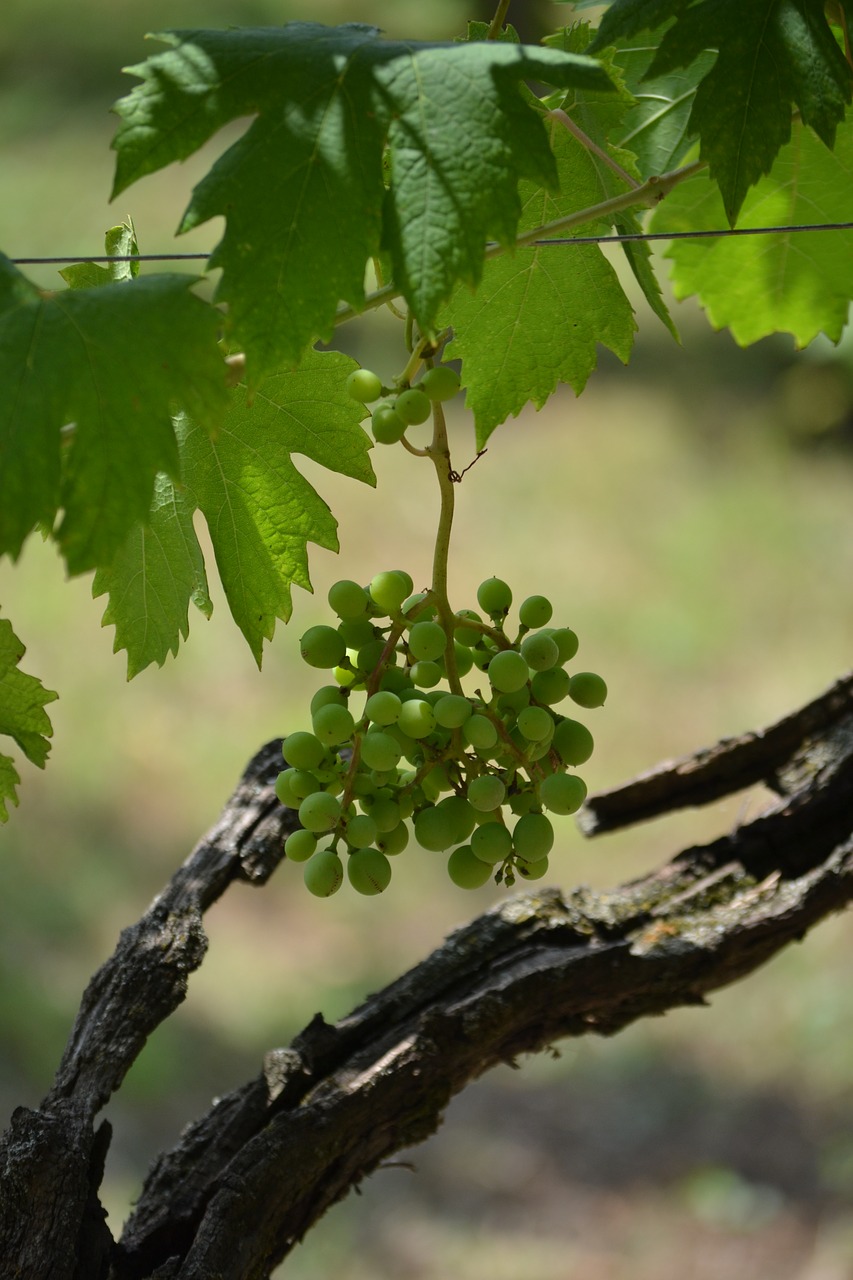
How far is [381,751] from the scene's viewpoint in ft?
1.94

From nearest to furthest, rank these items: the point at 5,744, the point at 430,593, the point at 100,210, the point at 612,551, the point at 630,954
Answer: the point at 430,593 < the point at 630,954 < the point at 5,744 < the point at 612,551 < the point at 100,210

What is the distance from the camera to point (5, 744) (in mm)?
2275

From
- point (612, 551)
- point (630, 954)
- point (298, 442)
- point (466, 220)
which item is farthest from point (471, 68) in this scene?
point (612, 551)

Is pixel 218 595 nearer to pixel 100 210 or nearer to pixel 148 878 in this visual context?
pixel 148 878

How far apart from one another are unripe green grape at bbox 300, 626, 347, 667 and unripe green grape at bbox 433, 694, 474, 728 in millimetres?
71

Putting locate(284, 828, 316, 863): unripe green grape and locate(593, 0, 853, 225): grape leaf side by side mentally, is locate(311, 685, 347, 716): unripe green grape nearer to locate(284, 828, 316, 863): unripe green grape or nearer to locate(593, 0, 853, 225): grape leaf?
locate(284, 828, 316, 863): unripe green grape

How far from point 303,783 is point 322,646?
0.23 feet

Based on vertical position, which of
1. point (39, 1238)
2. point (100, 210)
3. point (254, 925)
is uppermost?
point (100, 210)

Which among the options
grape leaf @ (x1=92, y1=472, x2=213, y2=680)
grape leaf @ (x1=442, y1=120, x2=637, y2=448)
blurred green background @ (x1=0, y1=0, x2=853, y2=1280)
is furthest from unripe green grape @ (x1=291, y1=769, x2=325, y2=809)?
blurred green background @ (x1=0, y1=0, x2=853, y2=1280)

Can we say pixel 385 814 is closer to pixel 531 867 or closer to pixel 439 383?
pixel 531 867

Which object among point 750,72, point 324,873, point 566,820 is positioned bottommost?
point 324,873

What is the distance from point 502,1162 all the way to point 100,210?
9.04 ft

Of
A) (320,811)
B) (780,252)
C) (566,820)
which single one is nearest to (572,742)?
(320,811)

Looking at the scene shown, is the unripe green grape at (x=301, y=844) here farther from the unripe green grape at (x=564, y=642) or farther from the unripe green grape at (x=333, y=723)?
the unripe green grape at (x=564, y=642)
